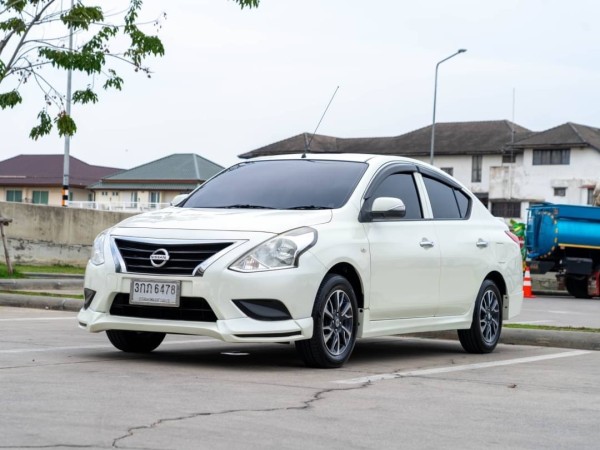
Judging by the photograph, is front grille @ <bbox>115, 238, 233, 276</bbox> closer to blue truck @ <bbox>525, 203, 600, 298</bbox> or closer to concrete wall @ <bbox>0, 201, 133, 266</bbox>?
concrete wall @ <bbox>0, 201, 133, 266</bbox>

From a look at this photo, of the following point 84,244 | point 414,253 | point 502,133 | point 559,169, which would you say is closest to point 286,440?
point 414,253

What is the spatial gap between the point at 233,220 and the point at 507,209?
251 feet

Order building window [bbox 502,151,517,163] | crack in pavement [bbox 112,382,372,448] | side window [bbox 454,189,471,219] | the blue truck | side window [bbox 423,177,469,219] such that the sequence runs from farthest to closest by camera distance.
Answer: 1. building window [bbox 502,151,517,163]
2. the blue truck
3. side window [bbox 454,189,471,219]
4. side window [bbox 423,177,469,219]
5. crack in pavement [bbox 112,382,372,448]

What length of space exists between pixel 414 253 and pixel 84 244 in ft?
65.3

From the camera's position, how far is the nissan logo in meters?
8.68

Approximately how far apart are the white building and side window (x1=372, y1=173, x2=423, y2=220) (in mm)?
62437

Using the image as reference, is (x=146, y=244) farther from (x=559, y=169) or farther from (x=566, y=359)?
(x=559, y=169)

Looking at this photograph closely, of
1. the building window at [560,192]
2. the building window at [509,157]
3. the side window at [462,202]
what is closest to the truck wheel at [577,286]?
the side window at [462,202]

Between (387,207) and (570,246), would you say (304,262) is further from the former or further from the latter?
(570,246)

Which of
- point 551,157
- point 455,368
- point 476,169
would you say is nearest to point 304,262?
point 455,368

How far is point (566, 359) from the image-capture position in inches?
425

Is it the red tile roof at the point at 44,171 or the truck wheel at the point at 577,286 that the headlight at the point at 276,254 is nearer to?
the truck wheel at the point at 577,286

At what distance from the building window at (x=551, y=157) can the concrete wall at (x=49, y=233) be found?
54514 millimetres

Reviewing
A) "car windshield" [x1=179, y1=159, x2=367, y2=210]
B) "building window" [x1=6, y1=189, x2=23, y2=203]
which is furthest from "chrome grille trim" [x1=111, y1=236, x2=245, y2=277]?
"building window" [x1=6, y1=189, x2=23, y2=203]
